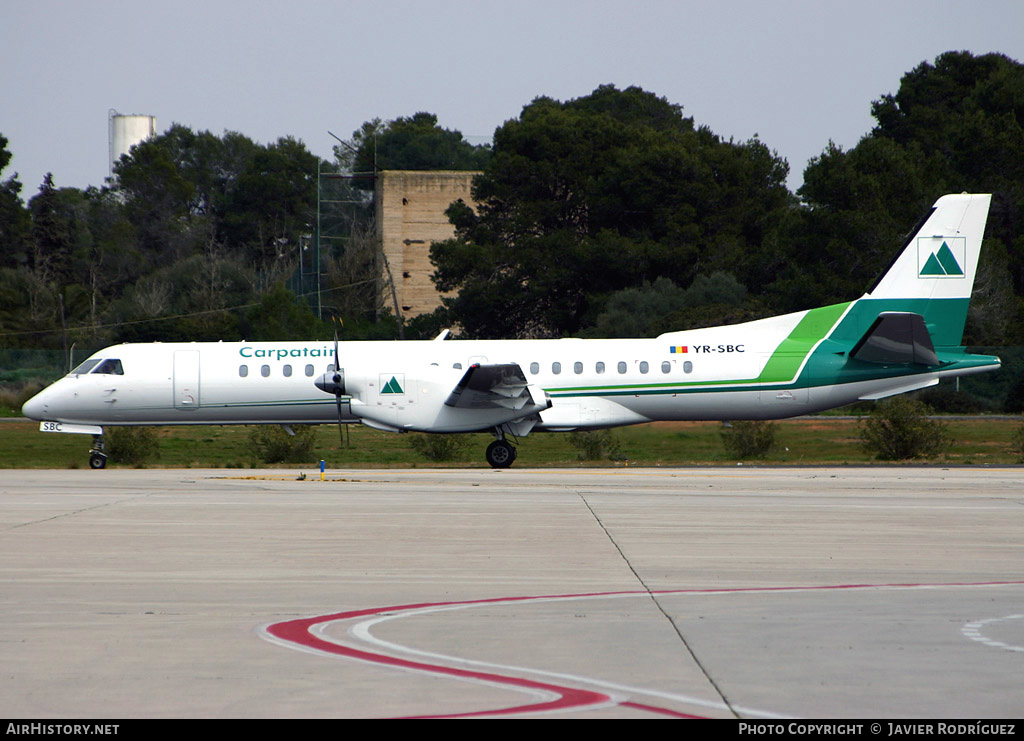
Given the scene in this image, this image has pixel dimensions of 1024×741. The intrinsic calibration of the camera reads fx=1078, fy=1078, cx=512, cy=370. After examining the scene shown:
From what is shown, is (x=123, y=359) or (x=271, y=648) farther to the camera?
(x=123, y=359)

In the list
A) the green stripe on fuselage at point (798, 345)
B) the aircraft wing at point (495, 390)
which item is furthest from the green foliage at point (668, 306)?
the aircraft wing at point (495, 390)

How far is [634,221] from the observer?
2144 inches

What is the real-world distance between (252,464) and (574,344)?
8.55 meters

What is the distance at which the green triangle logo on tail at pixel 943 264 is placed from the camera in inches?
956

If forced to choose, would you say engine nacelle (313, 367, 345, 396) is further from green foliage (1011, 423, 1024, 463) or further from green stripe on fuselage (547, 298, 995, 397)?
green foliage (1011, 423, 1024, 463)

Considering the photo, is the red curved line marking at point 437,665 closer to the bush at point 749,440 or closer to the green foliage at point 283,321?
the bush at point 749,440

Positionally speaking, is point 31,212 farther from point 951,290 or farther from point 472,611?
point 472,611

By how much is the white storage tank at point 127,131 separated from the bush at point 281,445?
287 feet

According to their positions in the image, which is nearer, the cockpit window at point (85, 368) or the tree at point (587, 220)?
the cockpit window at point (85, 368)

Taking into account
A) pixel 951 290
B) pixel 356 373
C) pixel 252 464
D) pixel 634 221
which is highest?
pixel 634 221

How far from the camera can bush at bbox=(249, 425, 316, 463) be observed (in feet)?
90.0

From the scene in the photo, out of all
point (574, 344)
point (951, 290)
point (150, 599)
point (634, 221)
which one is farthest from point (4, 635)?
point (634, 221)

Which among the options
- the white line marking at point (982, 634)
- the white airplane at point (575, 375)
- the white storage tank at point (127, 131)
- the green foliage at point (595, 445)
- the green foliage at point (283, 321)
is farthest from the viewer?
the white storage tank at point (127, 131)

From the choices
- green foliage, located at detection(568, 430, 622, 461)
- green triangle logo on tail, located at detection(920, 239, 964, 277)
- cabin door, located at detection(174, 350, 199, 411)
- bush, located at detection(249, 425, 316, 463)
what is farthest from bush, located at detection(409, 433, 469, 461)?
green triangle logo on tail, located at detection(920, 239, 964, 277)
